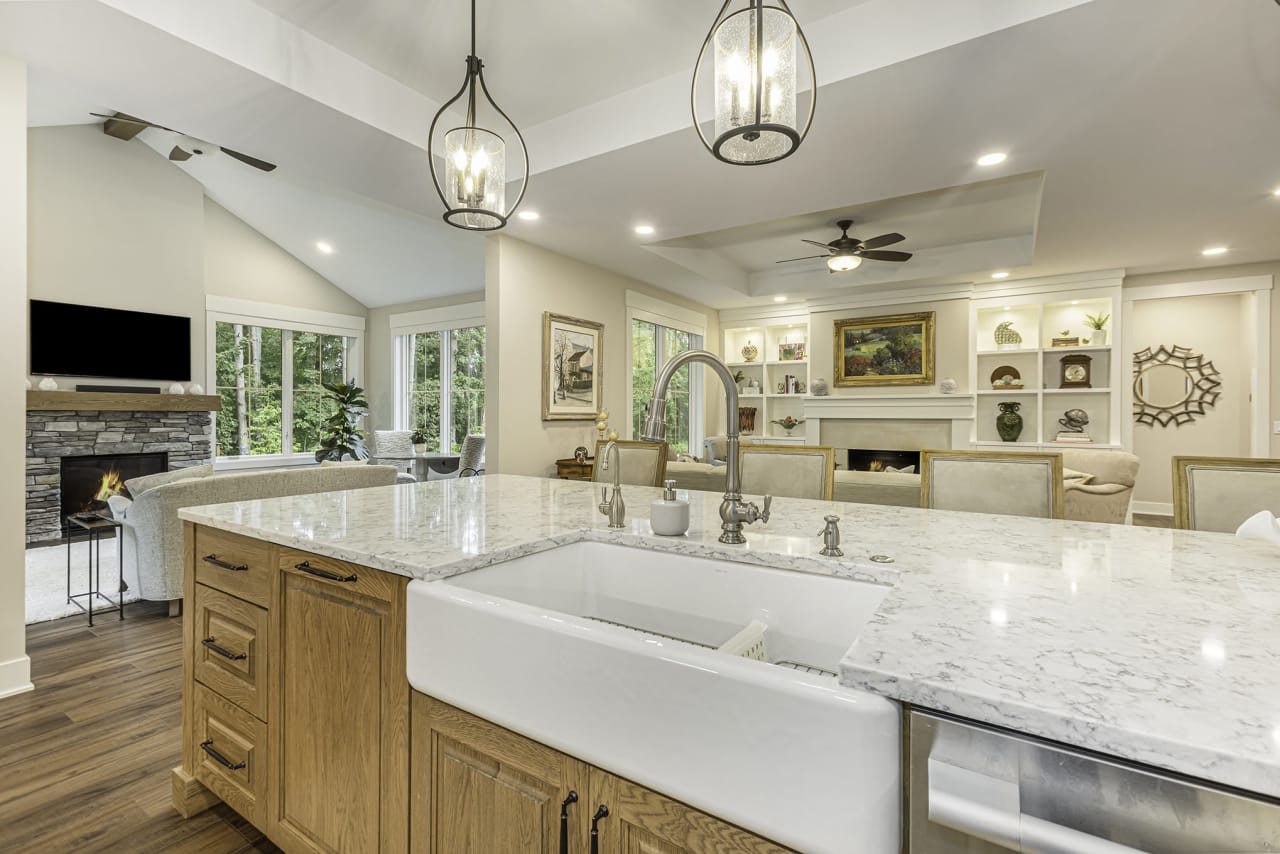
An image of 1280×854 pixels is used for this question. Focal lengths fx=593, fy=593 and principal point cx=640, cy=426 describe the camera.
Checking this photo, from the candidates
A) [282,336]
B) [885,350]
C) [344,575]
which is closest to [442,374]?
[282,336]

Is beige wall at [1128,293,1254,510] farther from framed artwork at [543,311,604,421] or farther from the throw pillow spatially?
the throw pillow

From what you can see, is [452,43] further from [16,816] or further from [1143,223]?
[1143,223]

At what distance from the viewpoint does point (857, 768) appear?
62 cm

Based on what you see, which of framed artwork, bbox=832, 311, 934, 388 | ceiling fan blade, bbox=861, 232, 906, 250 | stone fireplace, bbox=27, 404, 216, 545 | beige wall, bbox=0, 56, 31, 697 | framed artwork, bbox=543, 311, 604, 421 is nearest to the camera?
beige wall, bbox=0, 56, 31, 697

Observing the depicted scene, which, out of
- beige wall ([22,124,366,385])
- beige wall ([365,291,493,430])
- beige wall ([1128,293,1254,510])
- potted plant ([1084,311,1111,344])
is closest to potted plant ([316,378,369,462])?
beige wall ([365,291,493,430])

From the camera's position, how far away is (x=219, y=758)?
1561 mm

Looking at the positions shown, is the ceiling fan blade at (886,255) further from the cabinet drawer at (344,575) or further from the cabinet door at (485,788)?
the cabinet door at (485,788)

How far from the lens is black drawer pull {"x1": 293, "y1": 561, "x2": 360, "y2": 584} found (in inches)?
48.1

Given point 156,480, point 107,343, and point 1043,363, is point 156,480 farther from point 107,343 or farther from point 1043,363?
point 1043,363

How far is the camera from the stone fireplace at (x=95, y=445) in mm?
5254

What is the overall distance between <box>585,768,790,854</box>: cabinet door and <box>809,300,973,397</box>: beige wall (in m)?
6.51

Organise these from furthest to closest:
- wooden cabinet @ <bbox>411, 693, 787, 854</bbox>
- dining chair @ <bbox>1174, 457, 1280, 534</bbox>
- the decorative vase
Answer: the decorative vase, dining chair @ <bbox>1174, 457, 1280, 534</bbox>, wooden cabinet @ <bbox>411, 693, 787, 854</bbox>

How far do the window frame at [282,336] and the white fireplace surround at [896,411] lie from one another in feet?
19.9

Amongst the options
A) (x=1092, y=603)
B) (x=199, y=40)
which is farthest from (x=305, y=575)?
(x=199, y=40)
